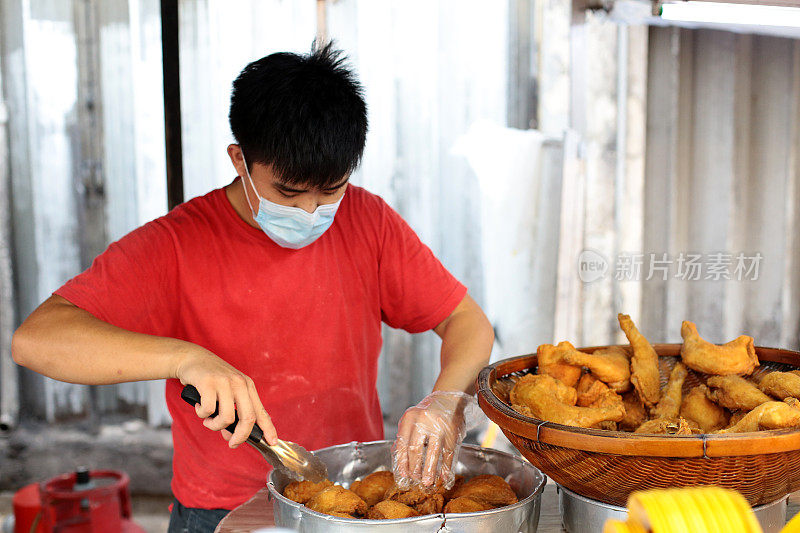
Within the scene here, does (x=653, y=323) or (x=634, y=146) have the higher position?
(x=634, y=146)

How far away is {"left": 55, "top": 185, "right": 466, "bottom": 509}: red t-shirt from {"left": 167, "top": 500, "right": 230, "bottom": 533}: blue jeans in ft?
0.06

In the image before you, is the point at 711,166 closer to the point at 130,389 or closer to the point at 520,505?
the point at 520,505

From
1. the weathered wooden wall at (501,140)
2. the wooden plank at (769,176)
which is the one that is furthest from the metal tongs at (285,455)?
the wooden plank at (769,176)

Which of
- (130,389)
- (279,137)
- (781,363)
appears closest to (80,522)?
(130,389)

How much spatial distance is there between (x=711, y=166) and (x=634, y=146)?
38cm

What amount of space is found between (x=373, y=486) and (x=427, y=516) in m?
0.29

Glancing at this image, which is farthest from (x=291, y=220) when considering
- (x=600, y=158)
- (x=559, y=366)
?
(x=600, y=158)

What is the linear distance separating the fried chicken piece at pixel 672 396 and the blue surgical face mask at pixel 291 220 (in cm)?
87

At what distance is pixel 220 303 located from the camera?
70.5 inches

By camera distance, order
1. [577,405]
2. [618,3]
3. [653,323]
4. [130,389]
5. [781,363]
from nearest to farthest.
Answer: [577,405] < [781,363] < [618,3] < [653,323] < [130,389]

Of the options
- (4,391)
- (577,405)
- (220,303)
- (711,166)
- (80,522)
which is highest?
(711,166)

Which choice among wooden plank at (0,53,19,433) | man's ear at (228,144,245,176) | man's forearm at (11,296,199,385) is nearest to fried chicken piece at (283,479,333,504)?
man's forearm at (11,296,199,385)

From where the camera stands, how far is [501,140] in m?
3.35

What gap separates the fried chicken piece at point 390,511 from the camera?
48.5 inches
